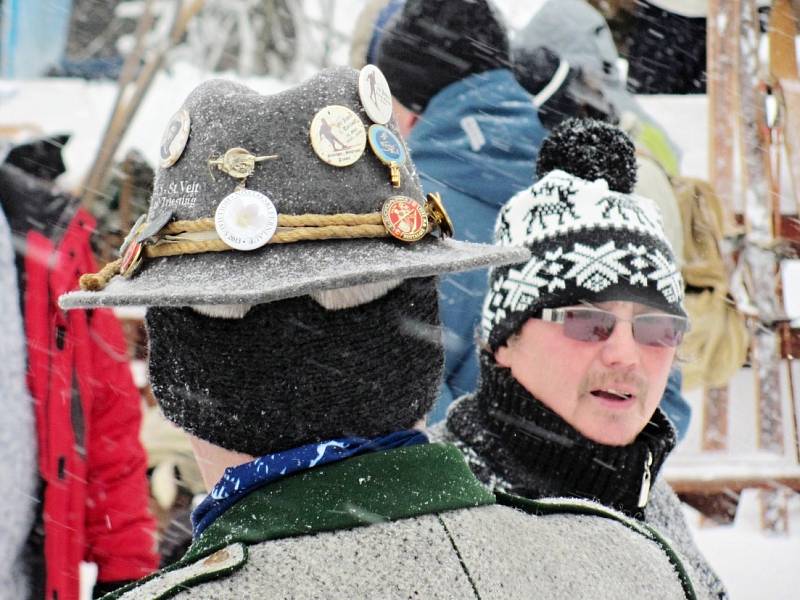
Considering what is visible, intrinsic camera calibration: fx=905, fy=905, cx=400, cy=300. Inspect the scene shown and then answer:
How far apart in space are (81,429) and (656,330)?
1466 mm

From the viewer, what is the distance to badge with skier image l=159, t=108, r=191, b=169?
1.25 meters

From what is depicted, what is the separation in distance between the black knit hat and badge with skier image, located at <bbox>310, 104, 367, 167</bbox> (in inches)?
66.4

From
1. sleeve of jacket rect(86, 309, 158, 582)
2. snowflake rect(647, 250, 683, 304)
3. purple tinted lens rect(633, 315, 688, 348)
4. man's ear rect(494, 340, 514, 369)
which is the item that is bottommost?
sleeve of jacket rect(86, 309, 158, 582)

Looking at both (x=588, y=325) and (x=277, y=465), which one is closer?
(x=277, y=465)

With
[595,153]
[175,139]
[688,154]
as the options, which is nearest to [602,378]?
[595,153]

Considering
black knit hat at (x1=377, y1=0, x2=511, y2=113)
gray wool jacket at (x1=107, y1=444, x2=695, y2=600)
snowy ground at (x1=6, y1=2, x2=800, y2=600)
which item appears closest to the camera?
gray wool jacket at (x1=107, y1=444, x2=695, y2=600)

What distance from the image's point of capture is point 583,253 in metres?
2.10

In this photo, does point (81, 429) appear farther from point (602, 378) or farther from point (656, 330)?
point (656, 330)

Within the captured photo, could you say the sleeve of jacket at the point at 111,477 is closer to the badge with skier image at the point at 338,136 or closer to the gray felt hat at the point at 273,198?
the gray felt hat at the point at 273,198

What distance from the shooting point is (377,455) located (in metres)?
1.08

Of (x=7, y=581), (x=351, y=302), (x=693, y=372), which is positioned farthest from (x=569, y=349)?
(x=693, y=372)

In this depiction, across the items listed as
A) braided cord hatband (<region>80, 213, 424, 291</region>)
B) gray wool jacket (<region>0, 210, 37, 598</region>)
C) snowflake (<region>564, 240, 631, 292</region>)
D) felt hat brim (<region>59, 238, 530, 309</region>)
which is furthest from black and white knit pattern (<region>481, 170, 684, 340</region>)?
gray wool jacket (<region>0, 210, 37, 598</region>)

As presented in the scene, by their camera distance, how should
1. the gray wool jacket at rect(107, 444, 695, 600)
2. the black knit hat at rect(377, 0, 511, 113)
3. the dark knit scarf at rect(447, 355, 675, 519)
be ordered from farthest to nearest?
the black knit hat at rect(377, 0, 511, 113) < the dark knit scarf at rect(447, 355, 675, 519) < the gray wool jacket at rect(107, 444, 695, 600)

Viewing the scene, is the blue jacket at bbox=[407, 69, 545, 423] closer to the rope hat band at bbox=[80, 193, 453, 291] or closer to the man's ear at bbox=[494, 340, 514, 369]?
the man's ear at bbox=[494, 340, 514, 369]
